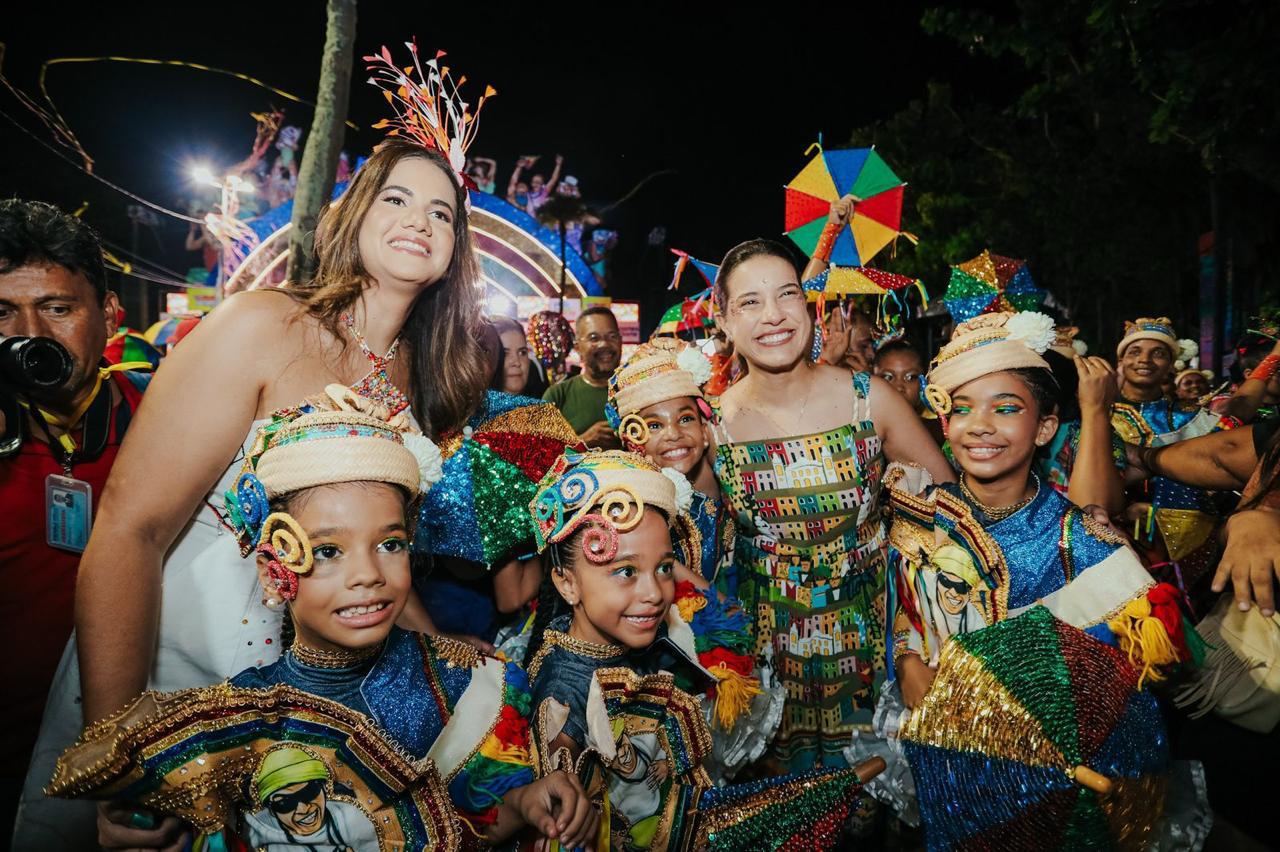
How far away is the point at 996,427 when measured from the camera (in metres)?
2.63

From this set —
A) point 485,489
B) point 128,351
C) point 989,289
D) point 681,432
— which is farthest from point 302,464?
point 128,351

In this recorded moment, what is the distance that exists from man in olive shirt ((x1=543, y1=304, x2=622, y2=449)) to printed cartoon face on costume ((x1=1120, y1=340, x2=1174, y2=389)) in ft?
13.1

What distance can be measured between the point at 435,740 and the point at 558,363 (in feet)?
24.8

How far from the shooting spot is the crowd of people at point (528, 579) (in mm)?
1712

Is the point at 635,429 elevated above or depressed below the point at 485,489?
above

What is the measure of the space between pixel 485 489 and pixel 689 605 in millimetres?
748

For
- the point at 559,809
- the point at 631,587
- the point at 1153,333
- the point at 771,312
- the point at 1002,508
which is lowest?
the point at 559,809

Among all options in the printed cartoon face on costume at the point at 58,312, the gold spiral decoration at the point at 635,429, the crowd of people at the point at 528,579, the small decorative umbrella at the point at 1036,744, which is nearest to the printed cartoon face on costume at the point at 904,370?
the crowd of people at the point at 528,579

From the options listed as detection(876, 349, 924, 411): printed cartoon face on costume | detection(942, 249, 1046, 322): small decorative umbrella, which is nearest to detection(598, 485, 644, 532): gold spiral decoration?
detection(942, 249, 1046, 322): small decorative umbrella

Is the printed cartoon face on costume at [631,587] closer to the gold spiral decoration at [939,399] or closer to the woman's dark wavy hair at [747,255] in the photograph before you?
the gold spiral decoration at [939,399]

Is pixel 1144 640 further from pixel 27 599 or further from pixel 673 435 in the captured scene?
pixel 27 599

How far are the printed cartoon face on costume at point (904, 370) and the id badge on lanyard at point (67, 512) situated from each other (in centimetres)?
431

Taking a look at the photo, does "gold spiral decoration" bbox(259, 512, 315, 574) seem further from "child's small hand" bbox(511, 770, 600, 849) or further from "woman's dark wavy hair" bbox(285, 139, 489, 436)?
"child's small hand" bbox(511, 770, 600, 849)

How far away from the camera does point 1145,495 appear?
16.3ft
